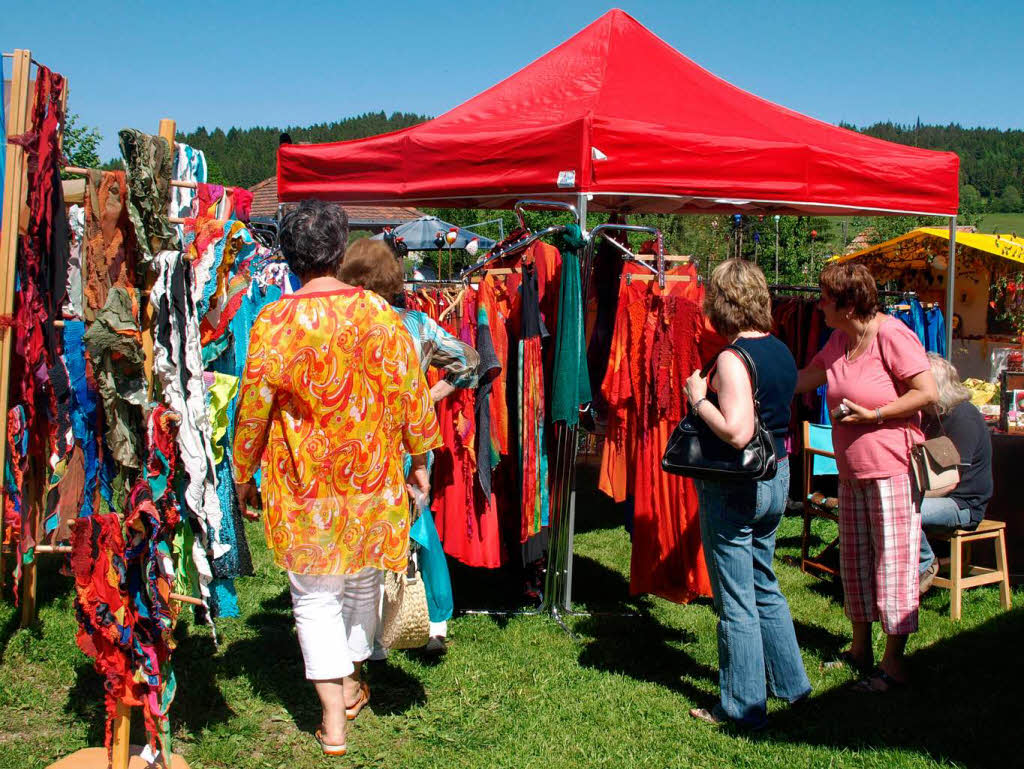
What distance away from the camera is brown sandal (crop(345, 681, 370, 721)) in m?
3.50

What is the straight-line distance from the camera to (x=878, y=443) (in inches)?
144

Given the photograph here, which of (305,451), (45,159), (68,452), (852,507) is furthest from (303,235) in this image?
(852,507)

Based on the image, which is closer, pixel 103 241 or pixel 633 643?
pixel 103 241

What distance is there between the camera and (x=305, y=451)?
2885 millimetres

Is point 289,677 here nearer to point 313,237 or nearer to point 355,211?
point 313,237

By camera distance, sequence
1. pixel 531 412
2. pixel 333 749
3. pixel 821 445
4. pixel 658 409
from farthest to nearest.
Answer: pixel 821 445, pixel 531 412, pixel 658 409, pixel 333 749

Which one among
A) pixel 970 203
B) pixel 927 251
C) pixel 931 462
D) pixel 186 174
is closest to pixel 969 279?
pixel 927 251

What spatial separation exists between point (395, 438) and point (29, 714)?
1904mm

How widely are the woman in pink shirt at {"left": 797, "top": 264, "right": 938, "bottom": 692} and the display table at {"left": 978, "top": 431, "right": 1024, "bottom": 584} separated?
185 cm

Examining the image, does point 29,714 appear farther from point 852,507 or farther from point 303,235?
point 852,507

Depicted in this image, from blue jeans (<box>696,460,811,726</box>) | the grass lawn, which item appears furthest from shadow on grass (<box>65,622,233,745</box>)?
blue jeans (<box>696,460,811,726</box>)

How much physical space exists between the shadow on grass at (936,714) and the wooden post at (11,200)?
296cm

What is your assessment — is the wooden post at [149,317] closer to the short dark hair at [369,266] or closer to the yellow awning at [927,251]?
the short dark hair at [369,266]

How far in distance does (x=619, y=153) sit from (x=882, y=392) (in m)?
1.69
